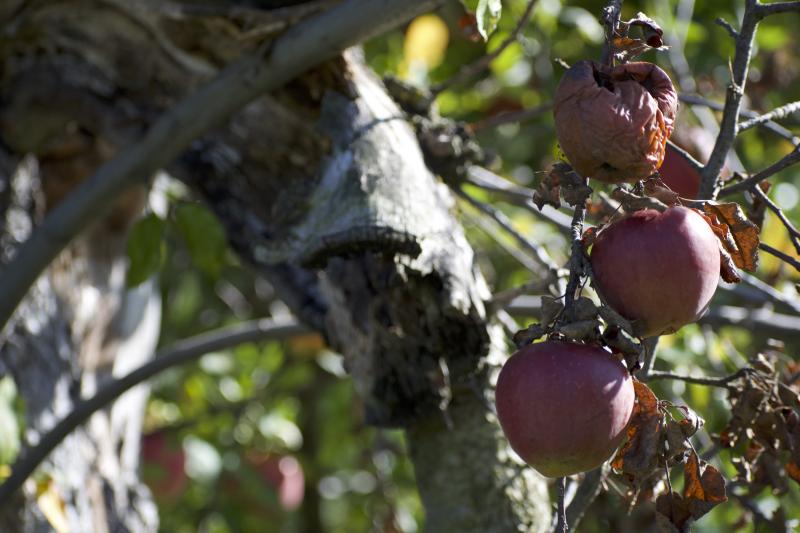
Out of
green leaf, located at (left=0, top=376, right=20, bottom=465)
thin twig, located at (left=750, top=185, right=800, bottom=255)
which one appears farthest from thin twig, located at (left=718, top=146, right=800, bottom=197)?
green leaf, located at (left=0, top=376, right=20, bottom=465)

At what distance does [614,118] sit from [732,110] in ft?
0.83

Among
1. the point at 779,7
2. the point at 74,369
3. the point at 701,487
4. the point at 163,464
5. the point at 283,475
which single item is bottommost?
the point at 283,475

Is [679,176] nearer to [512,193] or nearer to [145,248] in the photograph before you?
[512,193]

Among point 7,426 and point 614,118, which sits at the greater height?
point 614,118

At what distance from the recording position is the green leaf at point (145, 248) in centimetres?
158

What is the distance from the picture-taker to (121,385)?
1.55m

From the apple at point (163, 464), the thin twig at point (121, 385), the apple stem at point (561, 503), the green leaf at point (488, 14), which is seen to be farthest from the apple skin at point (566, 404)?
the apple at point (163, 464)

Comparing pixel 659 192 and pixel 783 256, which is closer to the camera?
pixel 659 192

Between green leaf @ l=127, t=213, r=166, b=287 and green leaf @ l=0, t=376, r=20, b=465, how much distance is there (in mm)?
256

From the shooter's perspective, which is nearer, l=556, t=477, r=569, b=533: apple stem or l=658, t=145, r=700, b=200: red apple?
l=556, t=477, r=569, b=533: apple stem

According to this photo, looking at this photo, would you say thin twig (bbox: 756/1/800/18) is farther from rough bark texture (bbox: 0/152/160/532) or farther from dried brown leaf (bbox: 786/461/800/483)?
rough bark texture (bbox: 0/152/160/532)

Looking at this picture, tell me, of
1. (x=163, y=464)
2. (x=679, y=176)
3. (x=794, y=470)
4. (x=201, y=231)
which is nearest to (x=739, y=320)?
(x=679, y=176)

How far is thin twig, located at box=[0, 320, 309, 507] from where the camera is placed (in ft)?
4.97

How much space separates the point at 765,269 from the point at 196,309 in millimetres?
1545
